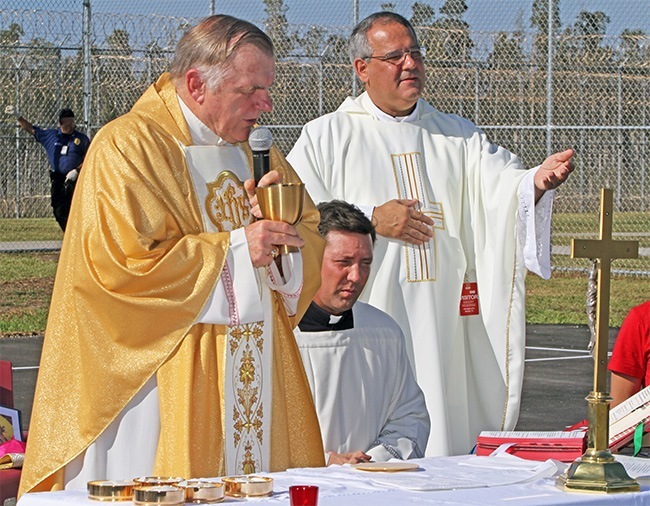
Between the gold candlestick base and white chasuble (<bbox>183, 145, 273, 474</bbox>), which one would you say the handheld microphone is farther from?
the gold candlestick base

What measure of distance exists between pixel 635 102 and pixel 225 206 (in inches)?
551

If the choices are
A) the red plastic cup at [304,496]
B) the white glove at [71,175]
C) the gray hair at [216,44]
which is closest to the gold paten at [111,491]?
the red plastic cup at [304,496]

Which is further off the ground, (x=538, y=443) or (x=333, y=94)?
(x=333, y=94)

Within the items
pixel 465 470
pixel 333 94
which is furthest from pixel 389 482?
pixel 333 94

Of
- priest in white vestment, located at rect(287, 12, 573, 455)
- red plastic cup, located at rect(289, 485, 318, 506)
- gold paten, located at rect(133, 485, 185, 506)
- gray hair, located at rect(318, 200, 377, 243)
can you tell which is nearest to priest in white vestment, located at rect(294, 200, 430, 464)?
gray hair, located at rect(318, 200, 377, 243)

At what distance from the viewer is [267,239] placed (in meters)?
4.09

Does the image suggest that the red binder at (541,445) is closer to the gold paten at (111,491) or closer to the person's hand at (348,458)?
the person's hand at (348,458)

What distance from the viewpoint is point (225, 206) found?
454 centimetres

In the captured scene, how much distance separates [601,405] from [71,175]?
46.1 ft

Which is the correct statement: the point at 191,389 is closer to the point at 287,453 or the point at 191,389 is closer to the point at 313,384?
the point at 287,453

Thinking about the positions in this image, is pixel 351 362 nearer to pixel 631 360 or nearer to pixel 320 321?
pixel 320 321

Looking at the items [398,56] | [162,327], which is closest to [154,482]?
[162,327]

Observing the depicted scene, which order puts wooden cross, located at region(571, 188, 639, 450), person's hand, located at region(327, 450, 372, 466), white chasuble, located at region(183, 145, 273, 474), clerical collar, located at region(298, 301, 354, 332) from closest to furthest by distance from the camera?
1. wooden cross, located at region(571, 188, 639, 450)
2. white chasuble, located at region(183, 145, 273, 474)
3. person's hand, located at region(327, 450, 372, 466)
4. clerical collar, located at region(298, 301, 354, 332)

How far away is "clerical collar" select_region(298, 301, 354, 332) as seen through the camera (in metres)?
5.01
